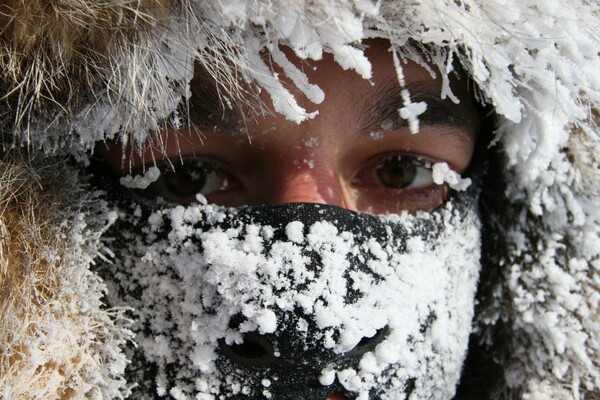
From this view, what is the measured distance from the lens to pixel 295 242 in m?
0.81

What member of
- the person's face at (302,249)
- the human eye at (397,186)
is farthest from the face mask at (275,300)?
the human eye at (397,186)

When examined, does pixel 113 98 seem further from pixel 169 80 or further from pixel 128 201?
pixel 128 201

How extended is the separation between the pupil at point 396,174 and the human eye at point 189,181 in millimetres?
248

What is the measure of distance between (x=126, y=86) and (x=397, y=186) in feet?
1.58

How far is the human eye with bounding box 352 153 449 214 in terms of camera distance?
3.31 ft

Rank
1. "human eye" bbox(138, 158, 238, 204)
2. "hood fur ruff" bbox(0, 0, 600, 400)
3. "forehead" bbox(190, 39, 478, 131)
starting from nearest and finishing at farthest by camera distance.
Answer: "hood fur ruff" bbox(0, 0, 600, 400) < "forehead" bbox(190, 39, 478, 131) < "human eye" bbox(138, 158, 238, 204)

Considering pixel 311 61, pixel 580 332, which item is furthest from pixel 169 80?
pixel 580 332

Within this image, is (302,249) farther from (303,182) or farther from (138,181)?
(138,181)

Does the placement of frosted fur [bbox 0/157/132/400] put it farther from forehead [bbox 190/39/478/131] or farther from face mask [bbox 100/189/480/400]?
forehead [bbox 190/39/478/131]

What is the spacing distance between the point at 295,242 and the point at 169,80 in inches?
10.3

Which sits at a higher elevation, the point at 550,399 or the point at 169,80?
the point at 169,80

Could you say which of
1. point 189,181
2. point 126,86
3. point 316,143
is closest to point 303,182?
point 316,143

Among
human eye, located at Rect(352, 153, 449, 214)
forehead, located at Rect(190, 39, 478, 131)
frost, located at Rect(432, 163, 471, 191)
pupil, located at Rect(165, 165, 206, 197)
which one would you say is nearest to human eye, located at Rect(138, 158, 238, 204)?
pupil, located at Rect(165, 165, 206, 197)

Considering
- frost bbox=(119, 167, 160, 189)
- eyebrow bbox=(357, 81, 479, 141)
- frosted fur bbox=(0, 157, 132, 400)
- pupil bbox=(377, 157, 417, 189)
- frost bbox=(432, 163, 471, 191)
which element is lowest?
frosted fur bbox=(0, 157, 132, 400)
